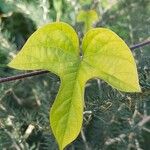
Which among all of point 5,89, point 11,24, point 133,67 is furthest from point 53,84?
point 133,67

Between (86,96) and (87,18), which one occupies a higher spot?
(87,18)

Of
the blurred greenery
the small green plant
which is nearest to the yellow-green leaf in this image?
the small green plant

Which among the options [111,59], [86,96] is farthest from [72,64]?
[86,96]

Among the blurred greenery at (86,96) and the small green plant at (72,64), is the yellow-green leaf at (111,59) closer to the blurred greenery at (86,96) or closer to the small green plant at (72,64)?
the small green plant at (72,64)

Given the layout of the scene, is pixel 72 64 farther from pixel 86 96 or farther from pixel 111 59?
pixel 86 96

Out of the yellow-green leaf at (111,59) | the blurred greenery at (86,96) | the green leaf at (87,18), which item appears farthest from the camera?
the green leaf at (87,18)

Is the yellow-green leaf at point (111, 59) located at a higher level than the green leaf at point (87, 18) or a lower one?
lower

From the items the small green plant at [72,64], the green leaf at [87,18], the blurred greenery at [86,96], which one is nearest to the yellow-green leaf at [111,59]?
the small green plant at [72,64]
